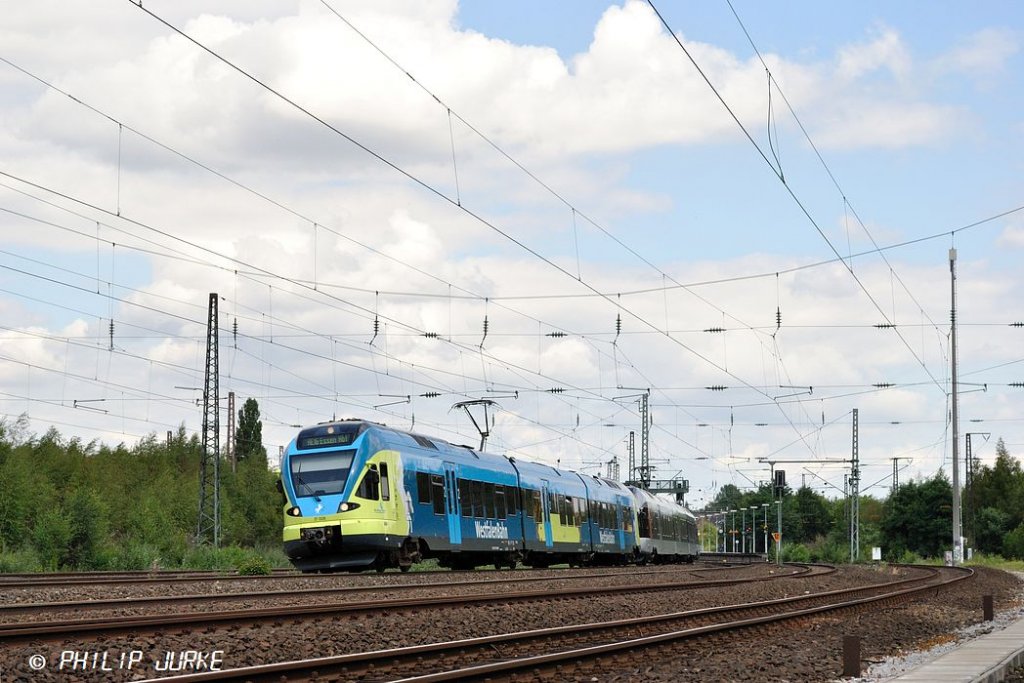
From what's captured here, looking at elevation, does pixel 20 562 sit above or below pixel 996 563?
above

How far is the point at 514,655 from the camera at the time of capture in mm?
16719

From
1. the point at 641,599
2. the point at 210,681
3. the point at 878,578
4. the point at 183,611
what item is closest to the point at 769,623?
the point at 641,599

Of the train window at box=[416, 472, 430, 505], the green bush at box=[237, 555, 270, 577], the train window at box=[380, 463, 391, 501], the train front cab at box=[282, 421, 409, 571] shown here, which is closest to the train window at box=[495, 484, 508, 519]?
the train window at box=[416, 472, 430, 505]

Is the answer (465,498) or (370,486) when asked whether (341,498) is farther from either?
(465,498)

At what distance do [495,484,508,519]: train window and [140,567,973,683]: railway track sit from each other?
18.0 metres

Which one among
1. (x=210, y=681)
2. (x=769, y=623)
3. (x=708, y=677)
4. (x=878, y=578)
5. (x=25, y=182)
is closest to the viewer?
(x=210, y=681)

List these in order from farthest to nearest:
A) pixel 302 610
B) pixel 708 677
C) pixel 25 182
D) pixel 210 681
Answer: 1. pixel 25 182
2. pixel 302 610
3. pixel 708 677
4. pixel 210 681

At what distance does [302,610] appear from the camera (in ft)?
62.6

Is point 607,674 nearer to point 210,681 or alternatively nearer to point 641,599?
point 210,681

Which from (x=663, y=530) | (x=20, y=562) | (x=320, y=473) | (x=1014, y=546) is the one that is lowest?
(x=1014, y=546)

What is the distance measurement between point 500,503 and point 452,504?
430 centimetres

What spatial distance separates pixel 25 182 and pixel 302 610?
12786 millimetres

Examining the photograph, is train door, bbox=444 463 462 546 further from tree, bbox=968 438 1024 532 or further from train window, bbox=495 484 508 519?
tree, bbox=968 438 1024 532

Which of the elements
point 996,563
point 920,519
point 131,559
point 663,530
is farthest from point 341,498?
point 920,519
